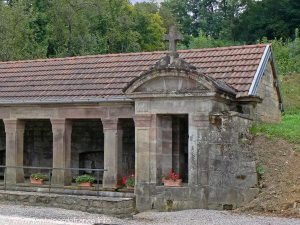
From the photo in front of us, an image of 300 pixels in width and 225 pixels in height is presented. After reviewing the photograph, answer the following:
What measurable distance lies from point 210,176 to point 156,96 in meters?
2.80

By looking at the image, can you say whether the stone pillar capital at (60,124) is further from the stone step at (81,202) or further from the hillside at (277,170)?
the hillside at (277,170)

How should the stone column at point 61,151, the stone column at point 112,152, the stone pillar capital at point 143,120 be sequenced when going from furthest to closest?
1. the stone column at point 61,151
2. the stone column at point 112,152
3. the stone pillar capital at point 143,120

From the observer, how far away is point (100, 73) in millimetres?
19719

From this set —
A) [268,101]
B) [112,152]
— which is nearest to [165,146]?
[112,152]

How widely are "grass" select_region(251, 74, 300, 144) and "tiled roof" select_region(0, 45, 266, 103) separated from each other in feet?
4.82

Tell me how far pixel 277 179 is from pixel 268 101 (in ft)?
18.2

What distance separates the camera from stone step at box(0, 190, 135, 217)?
14.0 meters

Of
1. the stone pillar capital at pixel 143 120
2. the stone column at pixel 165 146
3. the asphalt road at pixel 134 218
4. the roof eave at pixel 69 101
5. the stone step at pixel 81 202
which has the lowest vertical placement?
the asphalt road at pixel 134 218

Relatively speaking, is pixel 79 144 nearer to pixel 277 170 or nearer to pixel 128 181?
pixel 128 181

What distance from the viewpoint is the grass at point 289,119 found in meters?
16.1

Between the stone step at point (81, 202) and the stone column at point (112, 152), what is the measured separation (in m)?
2.39

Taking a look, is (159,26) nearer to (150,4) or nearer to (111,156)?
(150,4)

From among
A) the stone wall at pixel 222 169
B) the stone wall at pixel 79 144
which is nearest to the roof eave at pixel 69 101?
the stone wall at pixel 79 144

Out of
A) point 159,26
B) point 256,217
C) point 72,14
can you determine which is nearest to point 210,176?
point 256,217
